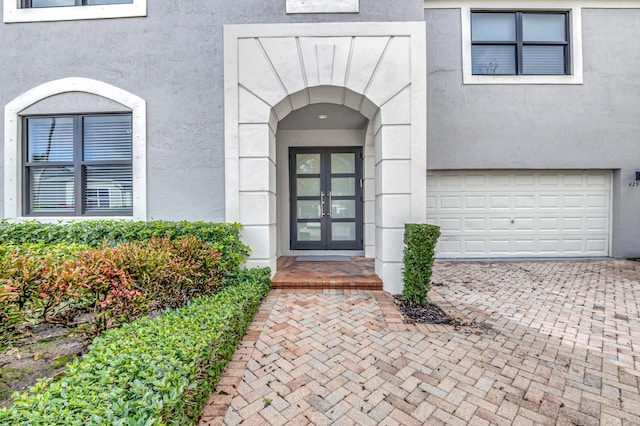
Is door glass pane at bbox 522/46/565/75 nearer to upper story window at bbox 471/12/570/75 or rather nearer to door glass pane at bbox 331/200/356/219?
upper story window at bbox 471/12/570/75

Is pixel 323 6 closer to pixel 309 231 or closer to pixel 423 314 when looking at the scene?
pixel 309 231

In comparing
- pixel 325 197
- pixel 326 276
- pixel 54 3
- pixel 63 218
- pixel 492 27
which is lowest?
pixel 326 276

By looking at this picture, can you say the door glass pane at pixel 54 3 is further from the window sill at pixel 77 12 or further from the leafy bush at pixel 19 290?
the leafy bush at pixel 19 290

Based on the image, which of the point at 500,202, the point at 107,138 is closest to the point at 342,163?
the point at 500,202

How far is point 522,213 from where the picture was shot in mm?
6320

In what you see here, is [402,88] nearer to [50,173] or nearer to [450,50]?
[450,50]

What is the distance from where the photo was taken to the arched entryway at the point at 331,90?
390cm

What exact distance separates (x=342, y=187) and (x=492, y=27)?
4.88 meters

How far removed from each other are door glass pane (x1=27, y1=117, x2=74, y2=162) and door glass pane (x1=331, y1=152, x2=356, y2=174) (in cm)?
478

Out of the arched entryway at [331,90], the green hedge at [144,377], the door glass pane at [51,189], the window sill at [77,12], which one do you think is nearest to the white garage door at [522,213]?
the arched entryway at [331,90]

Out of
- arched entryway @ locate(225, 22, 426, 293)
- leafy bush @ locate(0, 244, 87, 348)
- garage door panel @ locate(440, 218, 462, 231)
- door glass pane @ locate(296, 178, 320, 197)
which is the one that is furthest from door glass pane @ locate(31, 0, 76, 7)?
garage door panel @ locate(440, 218, 462, 231)

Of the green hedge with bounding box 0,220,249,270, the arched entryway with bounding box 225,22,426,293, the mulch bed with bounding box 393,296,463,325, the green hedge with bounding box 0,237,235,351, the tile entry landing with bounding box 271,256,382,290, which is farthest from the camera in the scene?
the tile entry landing with bounding box 271,256,382,290

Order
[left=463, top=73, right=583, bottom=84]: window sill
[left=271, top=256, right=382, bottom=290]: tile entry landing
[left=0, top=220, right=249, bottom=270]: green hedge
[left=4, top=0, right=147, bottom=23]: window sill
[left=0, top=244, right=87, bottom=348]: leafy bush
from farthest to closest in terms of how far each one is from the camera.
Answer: [left=463, top=73, right=583, bottom=84]: window sill
[left=4, top=0, right=147, bottom=23]: window sill
[left=271, top=256, right=382, bottom=290]: tile entry landing
[left=0, top=220, right=249, bottom=270]: green hedge
[left=0, top=244, right=87, bottom=348]: leafy bush

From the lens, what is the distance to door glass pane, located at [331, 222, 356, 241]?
639 centimetres
